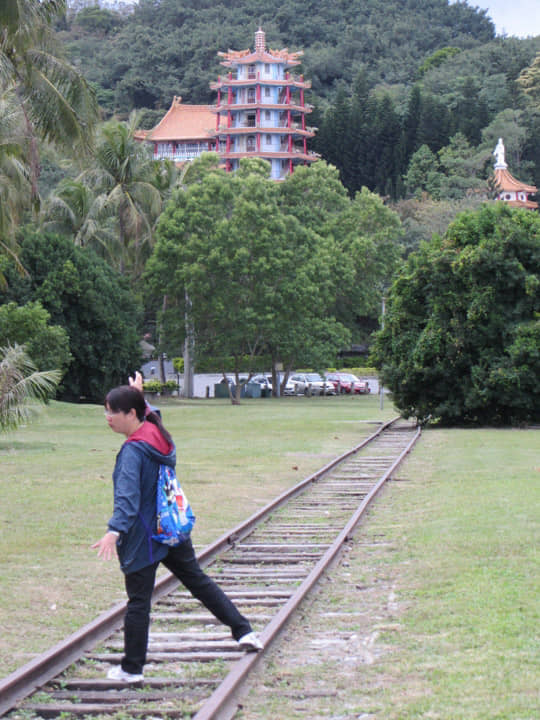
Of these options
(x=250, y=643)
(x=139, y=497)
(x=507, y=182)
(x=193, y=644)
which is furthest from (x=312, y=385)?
(x=139, y=497)

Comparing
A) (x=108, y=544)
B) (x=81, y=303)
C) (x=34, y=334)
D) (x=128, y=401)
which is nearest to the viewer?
(x=108, y=544)

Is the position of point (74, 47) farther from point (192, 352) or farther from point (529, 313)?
point (529, 313)

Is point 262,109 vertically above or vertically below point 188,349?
above

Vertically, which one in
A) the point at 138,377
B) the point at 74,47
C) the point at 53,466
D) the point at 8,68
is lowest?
the point at 53,466

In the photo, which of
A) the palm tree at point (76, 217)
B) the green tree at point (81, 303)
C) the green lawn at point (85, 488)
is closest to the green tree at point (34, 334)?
the green lawn at point (85, 488)

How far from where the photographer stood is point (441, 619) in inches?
290

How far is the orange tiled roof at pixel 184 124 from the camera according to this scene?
311 ft

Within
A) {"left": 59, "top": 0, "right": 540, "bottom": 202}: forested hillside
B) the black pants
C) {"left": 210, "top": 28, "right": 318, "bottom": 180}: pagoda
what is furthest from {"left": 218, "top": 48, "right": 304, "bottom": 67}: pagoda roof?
the black pants

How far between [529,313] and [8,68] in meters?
17.2

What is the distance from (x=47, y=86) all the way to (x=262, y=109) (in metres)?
64.0

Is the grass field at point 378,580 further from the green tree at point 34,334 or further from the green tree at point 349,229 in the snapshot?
the green tree at point 349,229

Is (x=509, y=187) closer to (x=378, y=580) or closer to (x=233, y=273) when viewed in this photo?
(x=233, y=273)

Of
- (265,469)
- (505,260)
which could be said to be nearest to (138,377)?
(265,469)

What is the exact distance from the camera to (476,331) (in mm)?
31672
